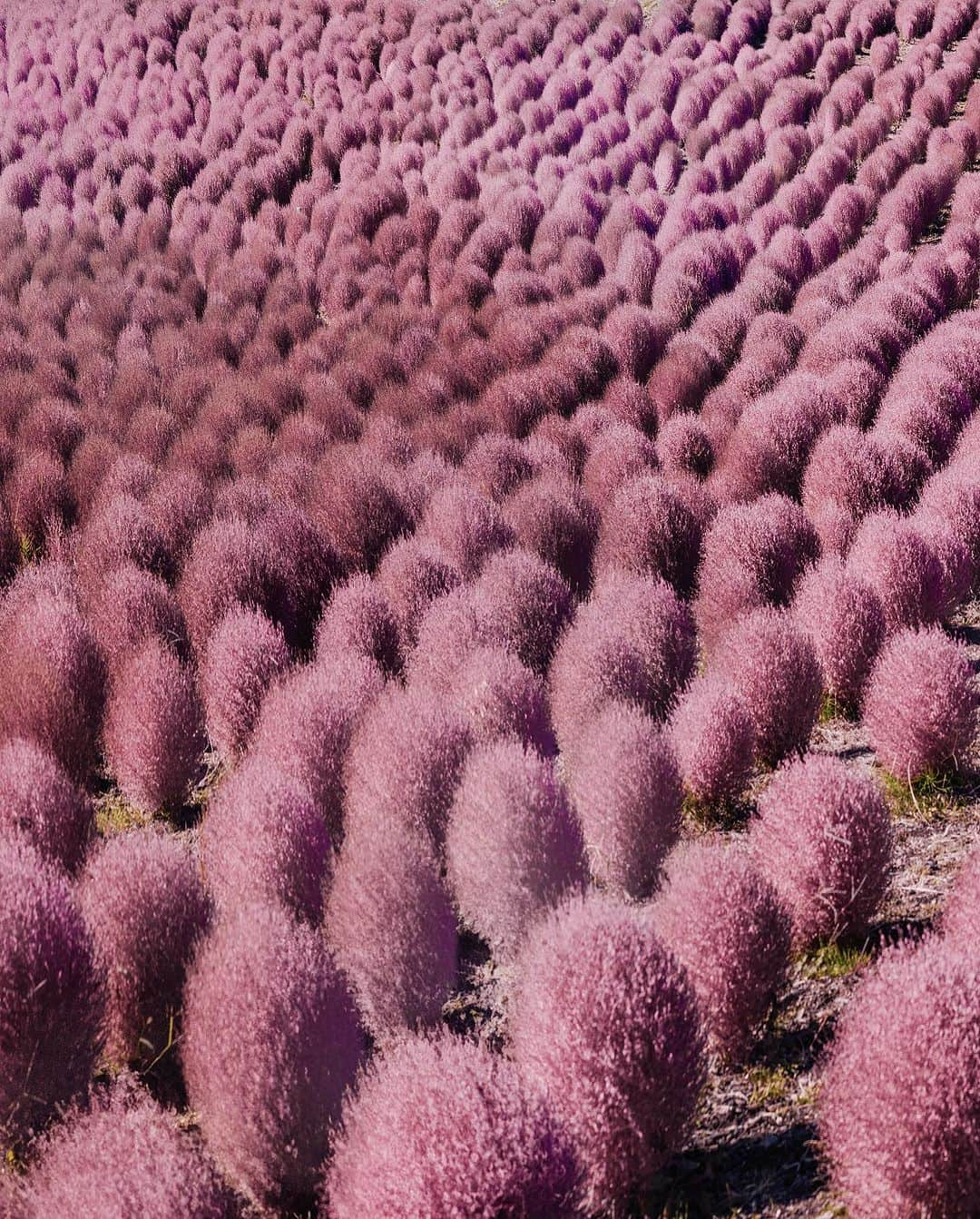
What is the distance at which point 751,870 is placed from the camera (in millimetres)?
3047

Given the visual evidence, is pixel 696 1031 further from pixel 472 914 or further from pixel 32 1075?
pixel 32 1075

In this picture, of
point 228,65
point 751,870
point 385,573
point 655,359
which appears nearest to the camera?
point 751,870

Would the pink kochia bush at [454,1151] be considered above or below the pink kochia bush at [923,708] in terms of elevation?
above

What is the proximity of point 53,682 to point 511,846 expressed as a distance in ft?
6.66

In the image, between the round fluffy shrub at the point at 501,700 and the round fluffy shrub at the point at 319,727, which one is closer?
the round fluffy shrub at the point at 319,727

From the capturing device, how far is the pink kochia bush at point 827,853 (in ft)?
10.7

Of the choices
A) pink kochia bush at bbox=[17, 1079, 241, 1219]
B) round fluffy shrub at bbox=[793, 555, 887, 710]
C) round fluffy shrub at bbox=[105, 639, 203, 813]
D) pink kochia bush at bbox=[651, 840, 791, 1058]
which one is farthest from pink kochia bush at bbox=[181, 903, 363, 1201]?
round fluffy shrub at bbox=[793, 555, 887, 710]

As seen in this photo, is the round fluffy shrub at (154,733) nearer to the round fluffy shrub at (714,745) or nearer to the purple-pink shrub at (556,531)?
the round fluffy shrub at (714,745)

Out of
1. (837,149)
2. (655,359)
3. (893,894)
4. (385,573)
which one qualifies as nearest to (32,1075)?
(893,894)

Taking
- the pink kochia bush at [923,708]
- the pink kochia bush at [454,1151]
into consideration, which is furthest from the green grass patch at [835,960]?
the pink kochia bush at [454,1151]

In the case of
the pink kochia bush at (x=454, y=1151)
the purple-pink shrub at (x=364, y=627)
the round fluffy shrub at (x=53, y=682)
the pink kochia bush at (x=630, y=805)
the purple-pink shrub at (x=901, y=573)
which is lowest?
the purple-pink shrub at (x=901, y=573)

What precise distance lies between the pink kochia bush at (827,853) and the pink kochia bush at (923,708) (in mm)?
704

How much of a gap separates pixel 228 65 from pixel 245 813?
13.9 meters

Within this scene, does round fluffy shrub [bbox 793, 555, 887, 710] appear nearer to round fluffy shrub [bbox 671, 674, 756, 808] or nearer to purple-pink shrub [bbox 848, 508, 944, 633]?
purple-pink shrub [bbox 848, 508, 944, 633]
